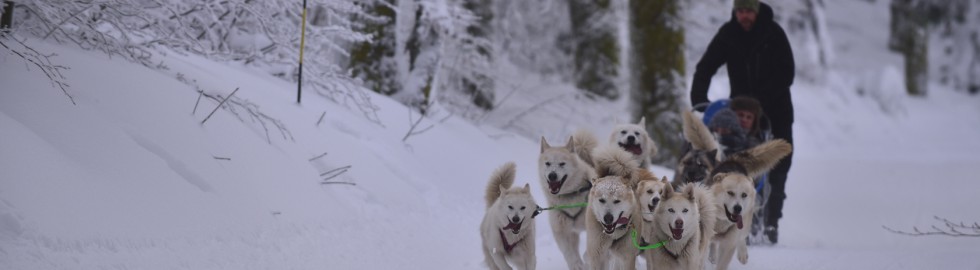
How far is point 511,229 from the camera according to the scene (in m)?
5.70

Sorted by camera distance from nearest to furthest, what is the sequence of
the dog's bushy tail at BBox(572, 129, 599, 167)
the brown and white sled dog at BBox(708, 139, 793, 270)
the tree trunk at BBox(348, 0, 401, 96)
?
1. the brown and white sled dog at BBox(708, 139, 793, 270)
2. the dog's bushy tail at BBox(572, 129, 599, 167)
3. the tree trunk at BBox(348, 0, 401, 96)

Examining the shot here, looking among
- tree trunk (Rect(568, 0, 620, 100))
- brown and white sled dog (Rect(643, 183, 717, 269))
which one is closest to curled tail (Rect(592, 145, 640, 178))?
brown and white sled dog (Rect(643, 183, 717, 269))

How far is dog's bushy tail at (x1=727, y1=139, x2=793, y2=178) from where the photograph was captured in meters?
6.66

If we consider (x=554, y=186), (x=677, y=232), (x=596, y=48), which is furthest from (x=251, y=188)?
(x=596, y=48)

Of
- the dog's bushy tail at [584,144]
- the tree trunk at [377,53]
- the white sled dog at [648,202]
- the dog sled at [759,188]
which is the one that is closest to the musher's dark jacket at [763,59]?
the dog sled at [759,188]

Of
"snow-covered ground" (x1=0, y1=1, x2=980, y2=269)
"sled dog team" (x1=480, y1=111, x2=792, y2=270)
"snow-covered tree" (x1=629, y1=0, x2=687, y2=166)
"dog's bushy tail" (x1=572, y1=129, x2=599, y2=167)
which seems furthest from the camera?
"snow-covered tree" (x1=629, y1=0, x2=687, y2=166)

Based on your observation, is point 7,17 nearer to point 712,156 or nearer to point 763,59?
point 712,156

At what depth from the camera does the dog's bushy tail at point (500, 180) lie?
A: 20.5ft

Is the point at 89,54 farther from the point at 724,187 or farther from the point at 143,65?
the point at 724,187

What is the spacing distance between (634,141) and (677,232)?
2.35 m

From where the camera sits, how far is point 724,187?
6137mm

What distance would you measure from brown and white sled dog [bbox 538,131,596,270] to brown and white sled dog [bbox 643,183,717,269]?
102 cm

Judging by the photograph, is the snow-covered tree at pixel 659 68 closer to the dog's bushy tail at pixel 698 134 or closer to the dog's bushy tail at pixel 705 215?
the dog's bushy tail at pixel 698 134

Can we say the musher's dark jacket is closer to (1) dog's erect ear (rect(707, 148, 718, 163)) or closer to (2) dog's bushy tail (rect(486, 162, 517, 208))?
(1) dog's erect ear (rect(707, 148, 718, 163))
